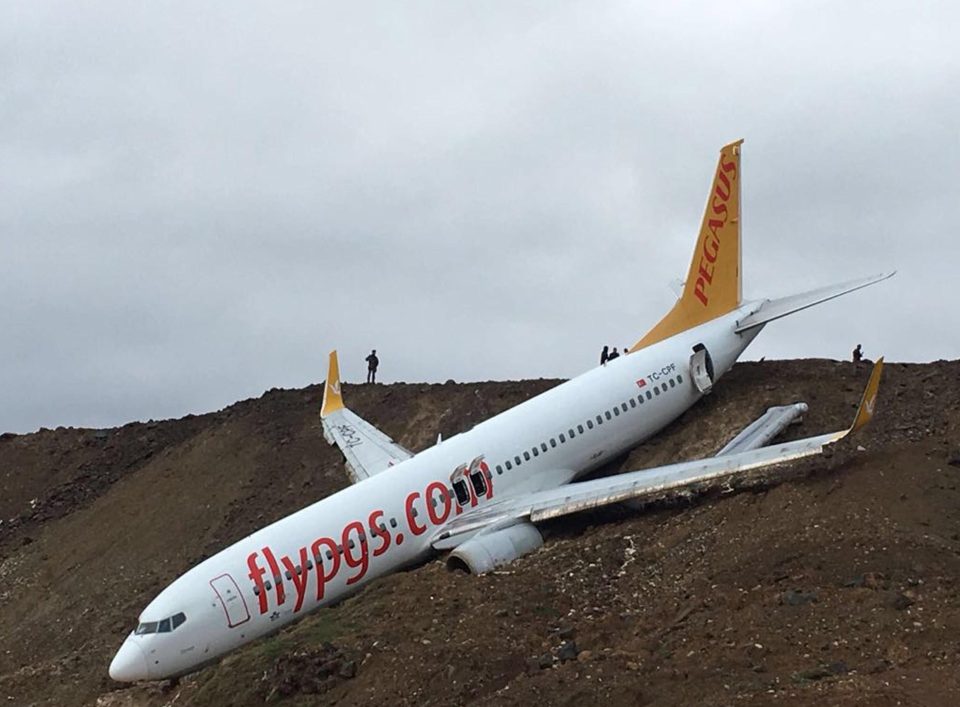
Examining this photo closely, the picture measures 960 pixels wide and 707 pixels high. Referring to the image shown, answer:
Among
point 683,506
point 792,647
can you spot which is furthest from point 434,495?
point 792,647

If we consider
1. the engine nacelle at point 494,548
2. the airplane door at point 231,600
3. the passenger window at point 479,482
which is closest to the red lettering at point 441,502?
the passenger window at point 479,482

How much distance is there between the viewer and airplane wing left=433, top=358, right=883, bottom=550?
33.9 meters

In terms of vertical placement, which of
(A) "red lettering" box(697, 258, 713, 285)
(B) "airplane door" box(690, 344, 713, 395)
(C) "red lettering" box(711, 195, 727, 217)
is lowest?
(B) "airplane door" box(690, 344, 713, 395)

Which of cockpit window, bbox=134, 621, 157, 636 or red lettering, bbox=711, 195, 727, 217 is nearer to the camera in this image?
cockpit window, bbox=134, 621, 157, 636

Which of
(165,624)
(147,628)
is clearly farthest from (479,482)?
(147,628)

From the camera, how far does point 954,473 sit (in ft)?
111

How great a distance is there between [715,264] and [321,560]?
799 inches

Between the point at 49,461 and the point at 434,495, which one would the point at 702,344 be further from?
the point at 49,461

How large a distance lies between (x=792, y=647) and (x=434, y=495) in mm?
14264

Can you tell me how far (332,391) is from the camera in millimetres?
47469

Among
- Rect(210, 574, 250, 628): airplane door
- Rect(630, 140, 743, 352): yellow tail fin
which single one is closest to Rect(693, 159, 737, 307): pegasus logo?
Rect(630, 140, 743, 352): yellow tail fin

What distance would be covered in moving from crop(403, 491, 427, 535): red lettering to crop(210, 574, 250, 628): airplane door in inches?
221

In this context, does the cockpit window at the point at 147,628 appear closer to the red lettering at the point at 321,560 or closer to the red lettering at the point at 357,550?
the red lettering at the point at 321,560

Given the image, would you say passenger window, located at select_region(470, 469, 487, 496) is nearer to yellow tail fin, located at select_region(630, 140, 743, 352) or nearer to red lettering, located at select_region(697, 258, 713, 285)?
yellow tail fin, located at select_region(630, 140, 743, 352)
